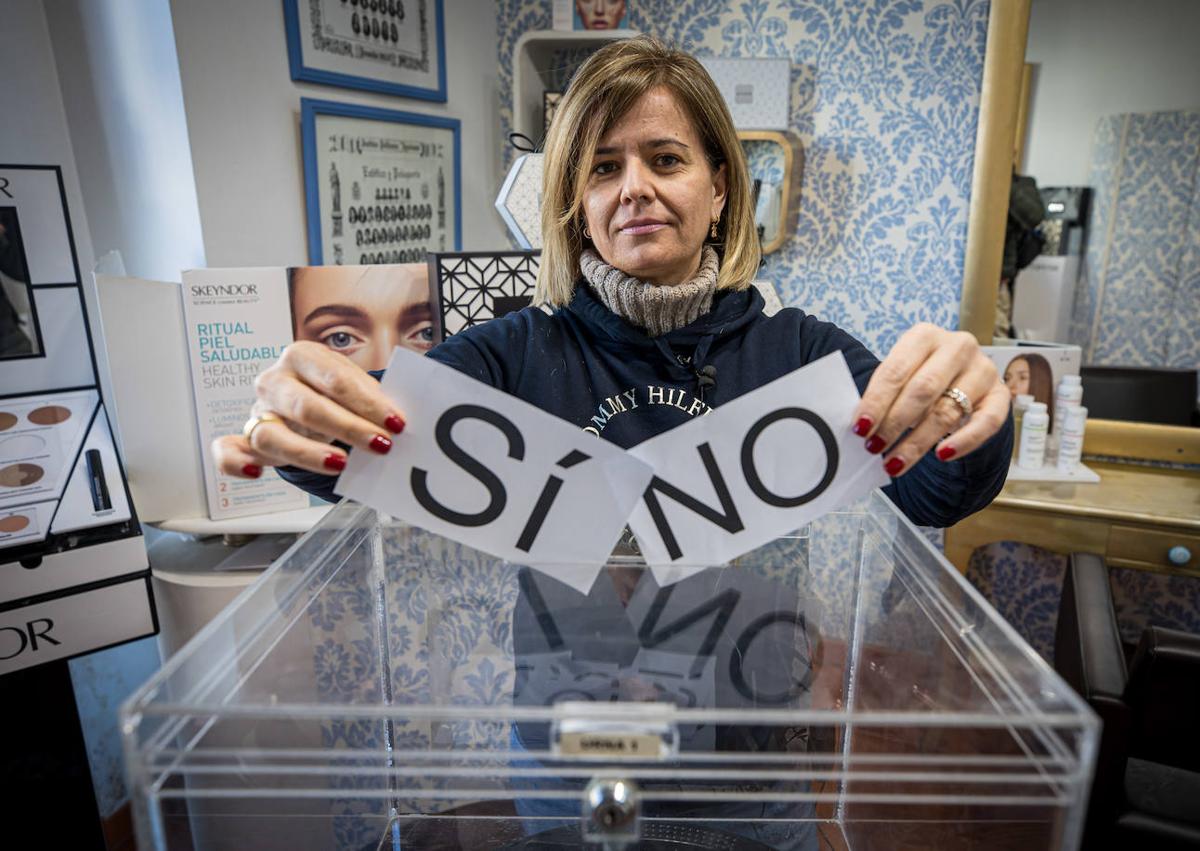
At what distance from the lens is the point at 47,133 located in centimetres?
153

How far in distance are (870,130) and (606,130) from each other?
4.61 feet

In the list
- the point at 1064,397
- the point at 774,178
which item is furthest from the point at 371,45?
the point at 1064,397

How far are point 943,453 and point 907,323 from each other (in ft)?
5.55

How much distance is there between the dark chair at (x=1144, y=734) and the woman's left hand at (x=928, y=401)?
28.8 inches

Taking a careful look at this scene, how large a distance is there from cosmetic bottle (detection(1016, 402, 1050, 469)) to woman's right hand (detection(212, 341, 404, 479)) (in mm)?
1866

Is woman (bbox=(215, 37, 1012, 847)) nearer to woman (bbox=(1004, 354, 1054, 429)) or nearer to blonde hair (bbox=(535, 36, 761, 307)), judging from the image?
blonde hair (bbox=(535, 36, 761, 307))

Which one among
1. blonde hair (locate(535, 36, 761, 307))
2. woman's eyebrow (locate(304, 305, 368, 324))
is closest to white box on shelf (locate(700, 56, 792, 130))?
blonde hair (locate(535, 36, 761, 307))

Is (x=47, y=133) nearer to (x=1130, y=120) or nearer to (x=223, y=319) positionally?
(x=223, y=319)

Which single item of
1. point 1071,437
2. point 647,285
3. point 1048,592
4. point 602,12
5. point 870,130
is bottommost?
point 1048,592

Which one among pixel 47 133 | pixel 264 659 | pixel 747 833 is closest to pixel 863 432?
pixel 747 833

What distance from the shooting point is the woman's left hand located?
0.61m

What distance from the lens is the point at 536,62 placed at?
7.06 feet

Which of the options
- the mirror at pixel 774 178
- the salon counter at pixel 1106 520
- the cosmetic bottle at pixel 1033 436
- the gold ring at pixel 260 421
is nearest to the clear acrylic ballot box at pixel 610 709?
the gold ring at pixel 260 421

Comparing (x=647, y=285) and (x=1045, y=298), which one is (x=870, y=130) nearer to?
(x=1045, y=298)
